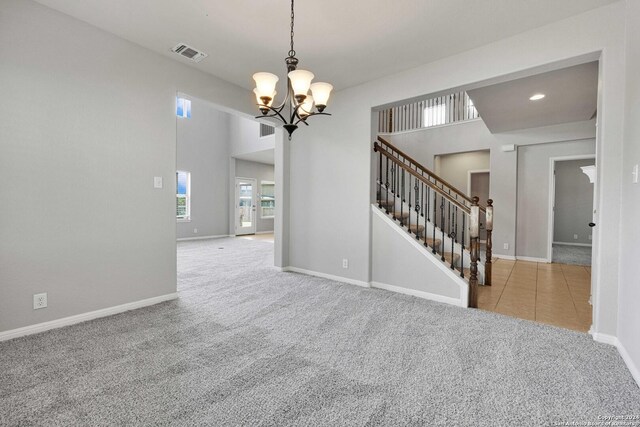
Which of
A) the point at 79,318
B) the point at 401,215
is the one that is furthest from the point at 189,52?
the point at 401,215

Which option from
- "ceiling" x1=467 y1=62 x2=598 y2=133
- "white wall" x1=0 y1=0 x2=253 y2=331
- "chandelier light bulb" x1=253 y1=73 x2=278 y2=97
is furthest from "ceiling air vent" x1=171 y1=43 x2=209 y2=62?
"ceiling" x1=467 y1=62 x2=598 y2=133

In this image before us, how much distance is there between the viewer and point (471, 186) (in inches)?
328

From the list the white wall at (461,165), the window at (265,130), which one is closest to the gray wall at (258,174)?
the window at (265,130)

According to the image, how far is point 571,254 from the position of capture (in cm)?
646

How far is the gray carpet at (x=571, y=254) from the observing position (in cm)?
563

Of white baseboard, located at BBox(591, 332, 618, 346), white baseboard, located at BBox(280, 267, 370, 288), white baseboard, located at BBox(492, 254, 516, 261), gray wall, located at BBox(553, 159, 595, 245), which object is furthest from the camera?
gray wall, located at BBox(553, 159, 595, 245)

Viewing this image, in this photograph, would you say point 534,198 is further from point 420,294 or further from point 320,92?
point 320,92

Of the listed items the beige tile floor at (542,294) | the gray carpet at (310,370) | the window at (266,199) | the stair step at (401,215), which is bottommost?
the gray carpet at (310,370)

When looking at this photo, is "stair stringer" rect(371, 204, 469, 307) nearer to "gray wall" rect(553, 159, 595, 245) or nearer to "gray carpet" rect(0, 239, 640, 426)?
"gray carpet" rect(0, 239, 640, 426)

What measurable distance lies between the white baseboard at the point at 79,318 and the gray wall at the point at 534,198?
630cm

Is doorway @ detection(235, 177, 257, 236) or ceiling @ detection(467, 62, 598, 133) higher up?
ceiling @ detection(467, 62, 598, 133)

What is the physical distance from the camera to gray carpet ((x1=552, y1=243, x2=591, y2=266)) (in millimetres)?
5629

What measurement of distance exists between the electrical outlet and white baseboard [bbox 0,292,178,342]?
15cm

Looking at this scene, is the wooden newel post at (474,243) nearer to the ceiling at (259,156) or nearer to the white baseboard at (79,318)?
the white baseboard at (79,318)
